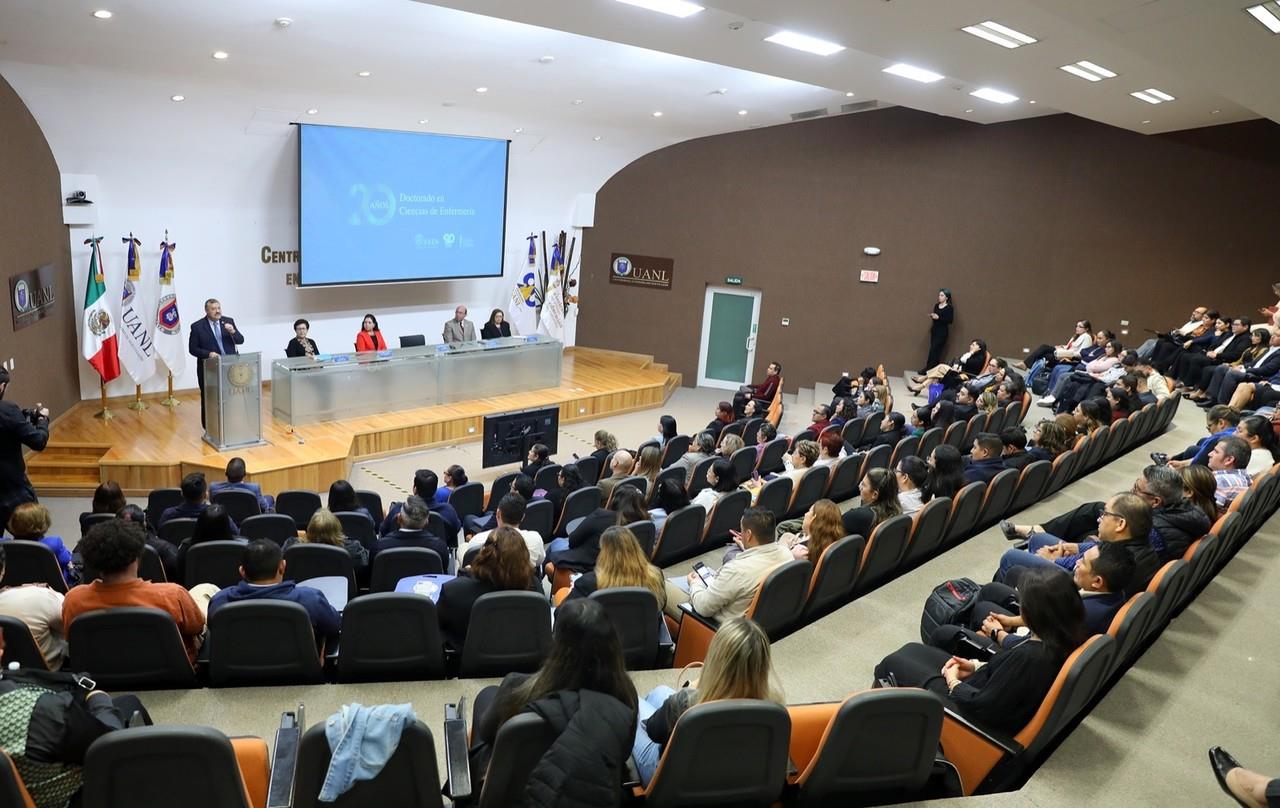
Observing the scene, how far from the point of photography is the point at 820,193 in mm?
13758

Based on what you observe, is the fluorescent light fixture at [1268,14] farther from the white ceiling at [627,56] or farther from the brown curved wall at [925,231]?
the brown curved wall at [925,231]

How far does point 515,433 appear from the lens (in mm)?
8461

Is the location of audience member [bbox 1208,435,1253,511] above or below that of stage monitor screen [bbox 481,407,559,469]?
above

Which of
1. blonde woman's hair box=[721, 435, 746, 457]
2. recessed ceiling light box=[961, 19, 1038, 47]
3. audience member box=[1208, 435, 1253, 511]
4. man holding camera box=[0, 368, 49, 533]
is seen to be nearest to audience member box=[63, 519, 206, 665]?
man holding camera box=[0, 368, 49, 533]

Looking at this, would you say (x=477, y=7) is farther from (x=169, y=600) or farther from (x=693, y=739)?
(x=693, y=739)

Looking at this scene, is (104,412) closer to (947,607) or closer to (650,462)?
(650,462)

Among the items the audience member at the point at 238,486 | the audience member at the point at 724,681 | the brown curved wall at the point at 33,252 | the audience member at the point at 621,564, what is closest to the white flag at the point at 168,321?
the brown curved wall at the point at 33,252

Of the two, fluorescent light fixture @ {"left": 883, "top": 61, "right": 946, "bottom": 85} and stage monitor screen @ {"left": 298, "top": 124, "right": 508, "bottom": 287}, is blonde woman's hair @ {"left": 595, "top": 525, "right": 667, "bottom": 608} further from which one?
stage monitor screen @ {"left": 298, "top": 124, "right": 508, "bottom": 287}

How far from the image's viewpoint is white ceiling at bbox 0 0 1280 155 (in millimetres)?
5430

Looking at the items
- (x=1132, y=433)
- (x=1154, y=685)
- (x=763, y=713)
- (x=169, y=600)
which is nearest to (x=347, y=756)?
(x=763, y=713)

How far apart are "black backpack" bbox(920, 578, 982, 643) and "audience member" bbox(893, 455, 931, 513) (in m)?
1.12

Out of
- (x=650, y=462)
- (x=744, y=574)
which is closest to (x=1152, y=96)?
(x=650, y=462)

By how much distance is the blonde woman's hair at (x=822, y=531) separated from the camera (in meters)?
4.28

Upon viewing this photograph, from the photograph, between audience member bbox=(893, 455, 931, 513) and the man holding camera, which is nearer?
audience member bbox=(893, 455, 931, 513)
